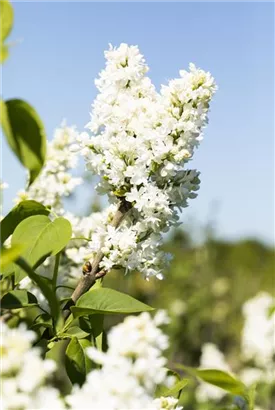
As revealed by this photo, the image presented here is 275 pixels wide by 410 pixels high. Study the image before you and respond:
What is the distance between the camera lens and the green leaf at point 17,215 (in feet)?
3.15

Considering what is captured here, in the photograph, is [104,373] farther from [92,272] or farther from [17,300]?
[92,272]

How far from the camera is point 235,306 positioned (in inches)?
291

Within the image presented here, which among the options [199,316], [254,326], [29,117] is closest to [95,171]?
[29,117]

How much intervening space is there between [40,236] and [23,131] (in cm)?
30

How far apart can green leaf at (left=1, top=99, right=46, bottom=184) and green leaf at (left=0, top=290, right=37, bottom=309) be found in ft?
0.85

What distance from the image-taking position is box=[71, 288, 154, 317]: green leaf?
833 mm

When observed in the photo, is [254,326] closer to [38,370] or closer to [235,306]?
[235,306]

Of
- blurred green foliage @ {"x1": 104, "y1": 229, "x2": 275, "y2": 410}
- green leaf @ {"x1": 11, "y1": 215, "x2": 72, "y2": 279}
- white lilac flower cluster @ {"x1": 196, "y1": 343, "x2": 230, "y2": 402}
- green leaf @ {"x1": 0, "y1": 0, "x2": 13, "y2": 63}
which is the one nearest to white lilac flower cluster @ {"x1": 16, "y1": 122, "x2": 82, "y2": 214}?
green leaf @ {"x1": 11, "y1": 215, "x2": 72, "y2": 279}

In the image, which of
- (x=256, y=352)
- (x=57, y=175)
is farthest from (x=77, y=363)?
(x=256, y=352)

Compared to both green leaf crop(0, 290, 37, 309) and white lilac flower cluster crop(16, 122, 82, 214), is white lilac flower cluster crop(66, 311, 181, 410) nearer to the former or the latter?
green leaf crop(0, 290, 37, 309)

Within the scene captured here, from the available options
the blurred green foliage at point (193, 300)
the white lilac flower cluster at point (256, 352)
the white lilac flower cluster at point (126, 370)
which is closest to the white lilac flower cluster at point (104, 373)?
the white lilac flower cluster at point (126, 370)

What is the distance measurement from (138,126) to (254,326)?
3.46m

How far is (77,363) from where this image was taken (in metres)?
0.86

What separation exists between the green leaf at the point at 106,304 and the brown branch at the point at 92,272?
78 mm
